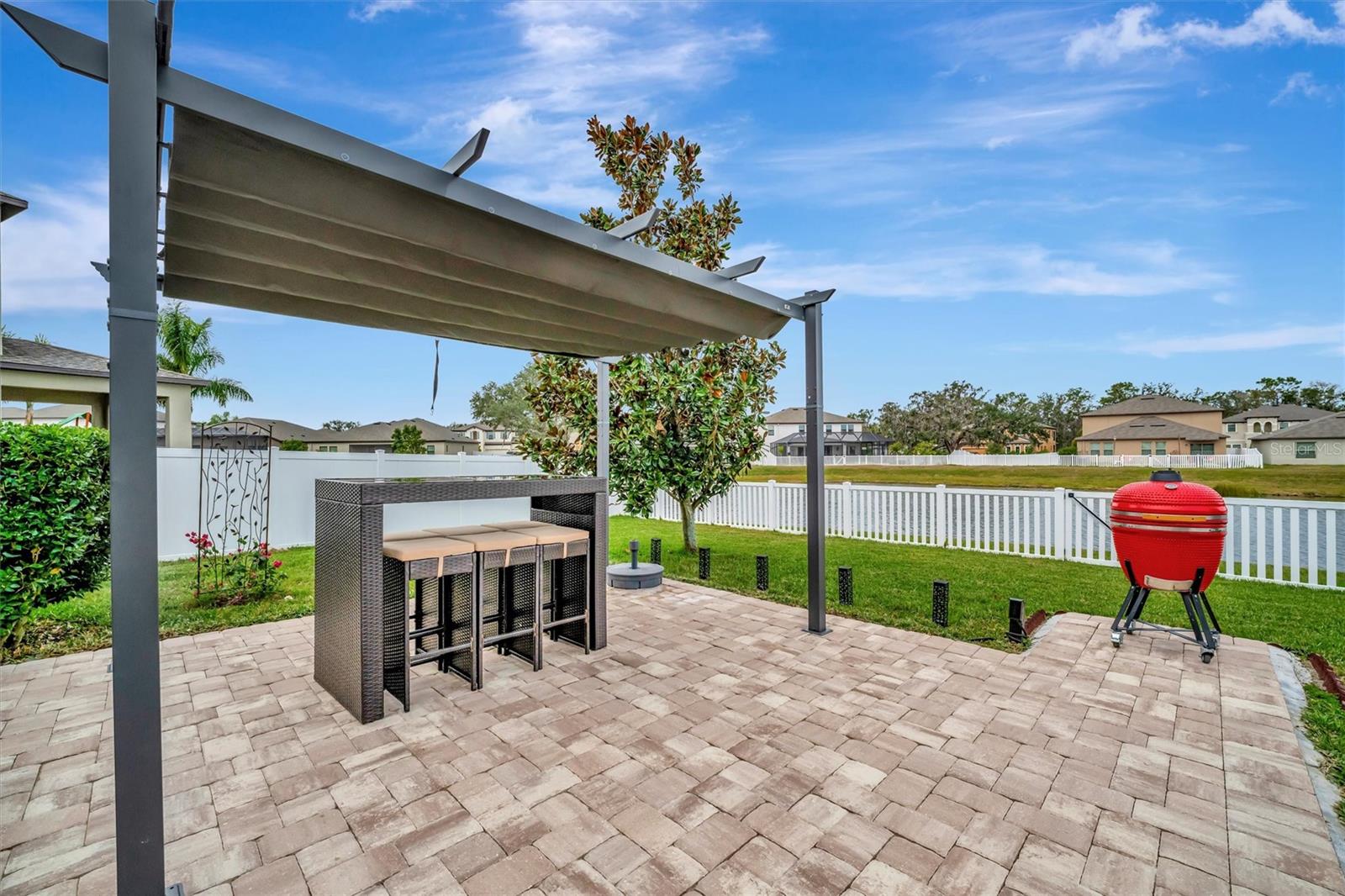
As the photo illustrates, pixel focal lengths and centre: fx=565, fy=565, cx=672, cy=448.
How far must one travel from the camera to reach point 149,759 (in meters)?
1.55

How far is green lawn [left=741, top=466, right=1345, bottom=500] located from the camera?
851cm

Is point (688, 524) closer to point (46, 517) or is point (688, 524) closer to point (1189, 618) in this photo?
point (1189, 618)

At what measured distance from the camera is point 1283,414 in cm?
1477

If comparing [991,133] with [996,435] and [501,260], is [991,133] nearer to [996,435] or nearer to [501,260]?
[501,260]

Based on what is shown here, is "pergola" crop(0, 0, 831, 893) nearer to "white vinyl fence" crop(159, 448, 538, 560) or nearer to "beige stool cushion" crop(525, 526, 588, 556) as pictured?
"beige stool cushion" crop(525, 526, 588, 556)

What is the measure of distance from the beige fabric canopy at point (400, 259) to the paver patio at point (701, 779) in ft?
7.31

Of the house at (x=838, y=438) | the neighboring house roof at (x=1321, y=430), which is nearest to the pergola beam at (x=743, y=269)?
the neighboring house roof at (x=1321, y=430)

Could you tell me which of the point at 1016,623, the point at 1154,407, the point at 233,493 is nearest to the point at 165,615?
the point at 233,493

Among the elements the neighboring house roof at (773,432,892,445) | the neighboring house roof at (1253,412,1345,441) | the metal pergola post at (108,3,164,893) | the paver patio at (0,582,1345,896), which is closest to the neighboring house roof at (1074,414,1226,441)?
the neighboring house roof at (1253,412,1345,441)

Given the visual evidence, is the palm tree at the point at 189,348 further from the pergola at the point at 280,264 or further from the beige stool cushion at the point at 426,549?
the beige stool cushion at the point at 426,549

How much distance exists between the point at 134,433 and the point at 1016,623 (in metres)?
4.79

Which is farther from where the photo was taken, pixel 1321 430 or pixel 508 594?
pixel 1321 430

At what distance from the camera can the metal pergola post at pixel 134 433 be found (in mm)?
1465

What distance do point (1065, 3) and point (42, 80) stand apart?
38.3ft
